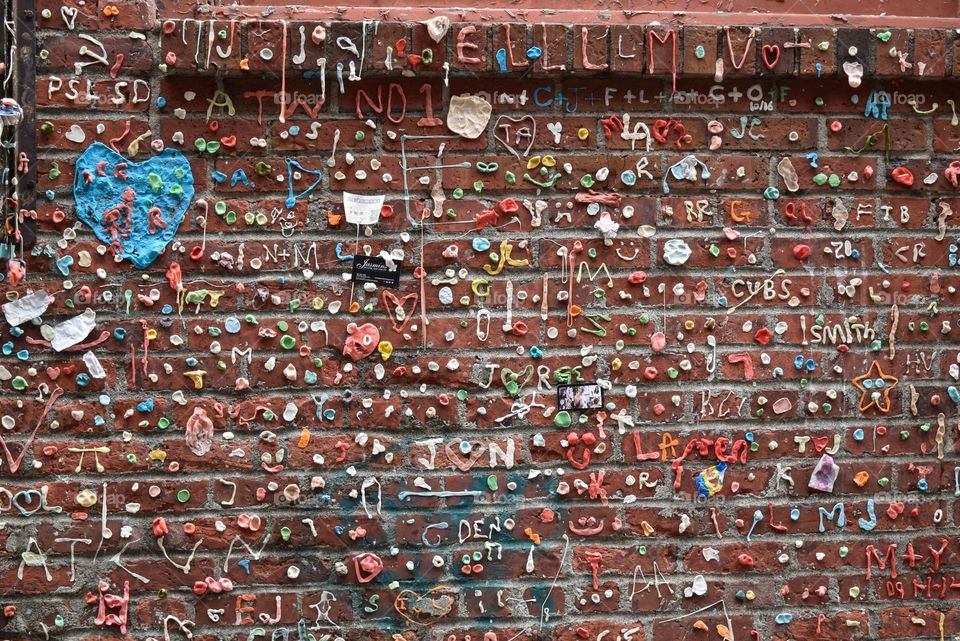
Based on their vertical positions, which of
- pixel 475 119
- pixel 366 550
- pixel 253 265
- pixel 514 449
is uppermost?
pixel 475 119

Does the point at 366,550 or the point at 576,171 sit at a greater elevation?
the point at 576,171

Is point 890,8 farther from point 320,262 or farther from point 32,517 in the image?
point 32,517

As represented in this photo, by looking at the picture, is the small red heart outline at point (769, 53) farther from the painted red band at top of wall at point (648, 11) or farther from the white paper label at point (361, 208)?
the white paper label at point (361, 208)

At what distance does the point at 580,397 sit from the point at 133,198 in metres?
1.15

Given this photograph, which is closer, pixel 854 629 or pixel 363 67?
pixel 363 67

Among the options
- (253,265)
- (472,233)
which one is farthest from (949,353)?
(253,265)

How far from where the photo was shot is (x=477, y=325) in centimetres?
210

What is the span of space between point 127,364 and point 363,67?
0.88 m

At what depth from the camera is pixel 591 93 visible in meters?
2.11

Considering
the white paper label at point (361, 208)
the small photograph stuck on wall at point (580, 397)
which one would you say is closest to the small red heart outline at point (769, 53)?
the small photograph stuck on wall at point (580, 397)

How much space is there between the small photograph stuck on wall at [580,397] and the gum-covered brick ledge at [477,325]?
1cm

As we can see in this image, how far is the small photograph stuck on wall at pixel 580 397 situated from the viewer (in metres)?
2.11

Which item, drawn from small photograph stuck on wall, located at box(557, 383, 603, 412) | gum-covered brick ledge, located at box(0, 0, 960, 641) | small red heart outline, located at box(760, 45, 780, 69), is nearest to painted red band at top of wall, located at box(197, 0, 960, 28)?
gum-covered brick ledge, located at box(0, 0, 960, 641)

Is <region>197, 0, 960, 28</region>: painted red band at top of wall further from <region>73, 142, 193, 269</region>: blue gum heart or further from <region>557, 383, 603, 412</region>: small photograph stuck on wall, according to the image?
<region>557, 383, 603, 412</region>: small photograph stuck on wall
